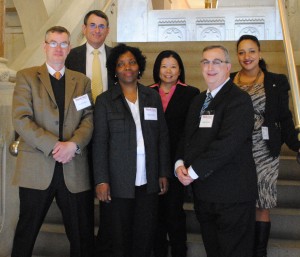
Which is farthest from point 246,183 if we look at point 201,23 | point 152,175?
point 201,23

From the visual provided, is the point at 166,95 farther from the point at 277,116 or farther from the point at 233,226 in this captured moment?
the point at 233,226

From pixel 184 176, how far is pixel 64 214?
76 cm

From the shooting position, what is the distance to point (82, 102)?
8.54ft

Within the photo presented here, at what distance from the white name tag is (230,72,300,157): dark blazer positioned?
53 cm

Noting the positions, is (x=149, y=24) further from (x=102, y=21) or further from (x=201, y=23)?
(x=102, y=21)

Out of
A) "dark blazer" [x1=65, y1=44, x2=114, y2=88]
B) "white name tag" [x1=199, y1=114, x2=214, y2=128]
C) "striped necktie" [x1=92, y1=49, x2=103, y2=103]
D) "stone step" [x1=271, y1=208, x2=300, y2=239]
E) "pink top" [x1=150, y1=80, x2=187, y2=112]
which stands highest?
"dark blazer" [x1=65, y1=44, x2=114, y2=88]

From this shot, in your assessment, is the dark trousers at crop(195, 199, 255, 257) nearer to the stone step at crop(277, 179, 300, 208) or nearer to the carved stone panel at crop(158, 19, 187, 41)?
the stone step at crop(277, 179, 300, 208)

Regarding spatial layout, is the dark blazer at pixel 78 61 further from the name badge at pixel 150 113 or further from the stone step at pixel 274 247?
the stone step at pixel 274 247

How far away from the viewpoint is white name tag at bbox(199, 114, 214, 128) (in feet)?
7.86

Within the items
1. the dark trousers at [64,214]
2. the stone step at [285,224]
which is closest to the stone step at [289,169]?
the stone step at [285,224]

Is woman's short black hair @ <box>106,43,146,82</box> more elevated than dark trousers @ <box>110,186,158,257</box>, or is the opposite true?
woman's short black hair @ <box>106,43,146,82</box>

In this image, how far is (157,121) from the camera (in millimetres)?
2713

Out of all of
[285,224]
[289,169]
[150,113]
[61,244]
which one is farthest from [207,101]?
[61,244]

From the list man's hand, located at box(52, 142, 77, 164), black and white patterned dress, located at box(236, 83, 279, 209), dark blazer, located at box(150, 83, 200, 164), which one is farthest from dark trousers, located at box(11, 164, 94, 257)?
black and white patterned dress, located at box(236, 83, 279, 209)
